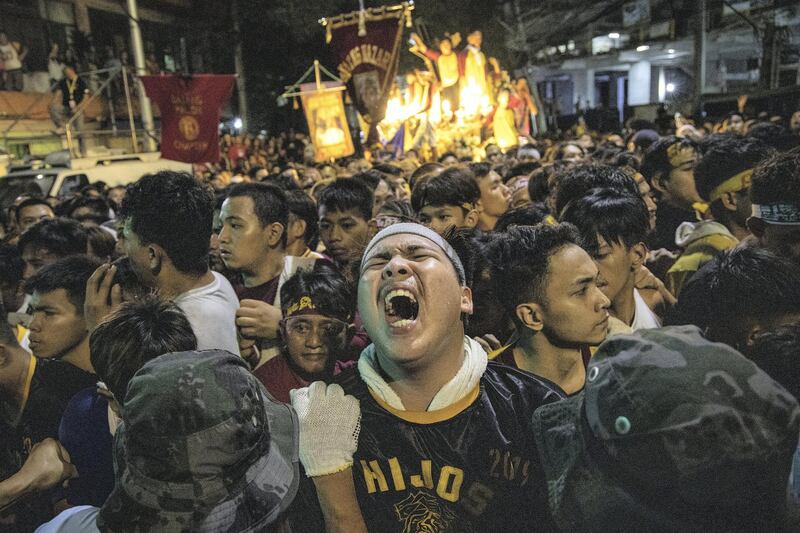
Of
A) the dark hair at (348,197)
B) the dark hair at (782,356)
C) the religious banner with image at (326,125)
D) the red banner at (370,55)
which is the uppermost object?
the red banner at (370,55)

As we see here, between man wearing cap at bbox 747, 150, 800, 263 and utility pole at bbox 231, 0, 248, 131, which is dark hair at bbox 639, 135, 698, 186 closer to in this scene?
man wearing cap at bbox 747, 150, 800, 263

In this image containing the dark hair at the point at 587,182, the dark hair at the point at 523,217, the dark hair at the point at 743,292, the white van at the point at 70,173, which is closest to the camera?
the dark hair at the point at 743,292

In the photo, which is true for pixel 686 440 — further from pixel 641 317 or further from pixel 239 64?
pixel 239 64

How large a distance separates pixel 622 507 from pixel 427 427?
31.3 inches

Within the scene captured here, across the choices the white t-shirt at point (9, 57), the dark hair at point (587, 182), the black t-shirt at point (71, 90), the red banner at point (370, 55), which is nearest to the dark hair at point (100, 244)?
the dark hair at point (587, 182)

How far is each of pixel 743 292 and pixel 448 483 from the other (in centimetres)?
145

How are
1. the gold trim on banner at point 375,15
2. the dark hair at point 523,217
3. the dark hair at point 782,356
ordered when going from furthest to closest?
the gold trim on banner at point 375,15 → the dark hair at point 523,217 → the dark hair at point 782,356

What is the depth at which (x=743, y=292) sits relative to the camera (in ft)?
7.46

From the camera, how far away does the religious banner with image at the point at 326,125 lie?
10.4m

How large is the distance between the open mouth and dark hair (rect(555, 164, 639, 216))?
202cm

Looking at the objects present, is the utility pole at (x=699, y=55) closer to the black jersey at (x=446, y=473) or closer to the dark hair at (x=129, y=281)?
the dark hair at (x=129, y=281)

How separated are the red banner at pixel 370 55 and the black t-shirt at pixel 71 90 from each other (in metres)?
8.05

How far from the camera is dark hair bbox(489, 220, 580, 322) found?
237cm

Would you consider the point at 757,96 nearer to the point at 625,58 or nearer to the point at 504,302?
the point at 625,58
